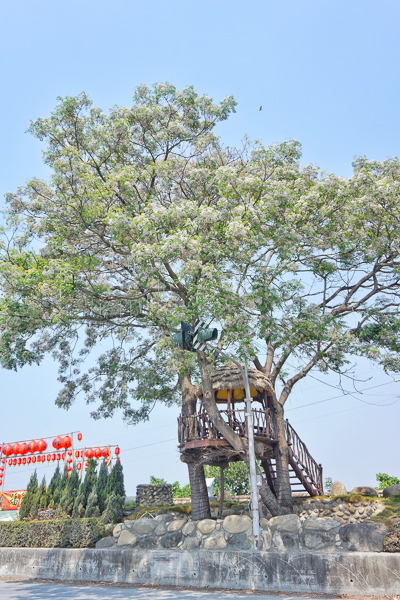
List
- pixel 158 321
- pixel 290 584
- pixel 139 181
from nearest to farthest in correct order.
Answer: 1. pixel 290 584
2. pixel 158 321
3. pixel 139 181

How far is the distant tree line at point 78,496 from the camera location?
17.8 meters

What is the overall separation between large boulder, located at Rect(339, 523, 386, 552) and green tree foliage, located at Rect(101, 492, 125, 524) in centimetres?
869

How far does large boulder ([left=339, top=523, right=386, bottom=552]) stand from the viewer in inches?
471

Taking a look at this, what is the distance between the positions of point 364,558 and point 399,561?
2.64 ft

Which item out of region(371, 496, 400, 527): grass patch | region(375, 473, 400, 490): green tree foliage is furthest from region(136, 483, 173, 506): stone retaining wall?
region(375, 473, 400, 490): green tree foliage

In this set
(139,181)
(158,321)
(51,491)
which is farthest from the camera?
(51,491)

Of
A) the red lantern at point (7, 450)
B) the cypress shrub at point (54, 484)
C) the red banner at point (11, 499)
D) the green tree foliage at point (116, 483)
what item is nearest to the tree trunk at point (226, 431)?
the green tree foliage at point (116, 483)

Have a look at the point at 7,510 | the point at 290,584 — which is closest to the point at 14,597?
the point at 290,584

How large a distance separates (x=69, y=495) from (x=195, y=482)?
20.0 feet

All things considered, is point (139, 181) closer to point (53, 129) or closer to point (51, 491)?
point (53, 129)

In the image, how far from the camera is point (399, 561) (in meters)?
10.8

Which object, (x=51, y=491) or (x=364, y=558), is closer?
(x=364, y=558)

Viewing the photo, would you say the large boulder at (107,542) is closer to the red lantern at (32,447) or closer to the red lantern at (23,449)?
the red lantern at (32,447)

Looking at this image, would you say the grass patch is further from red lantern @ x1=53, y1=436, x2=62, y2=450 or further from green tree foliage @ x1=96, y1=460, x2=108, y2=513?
red lantern @ x1=53, y1=436, x2=62, y2=450
